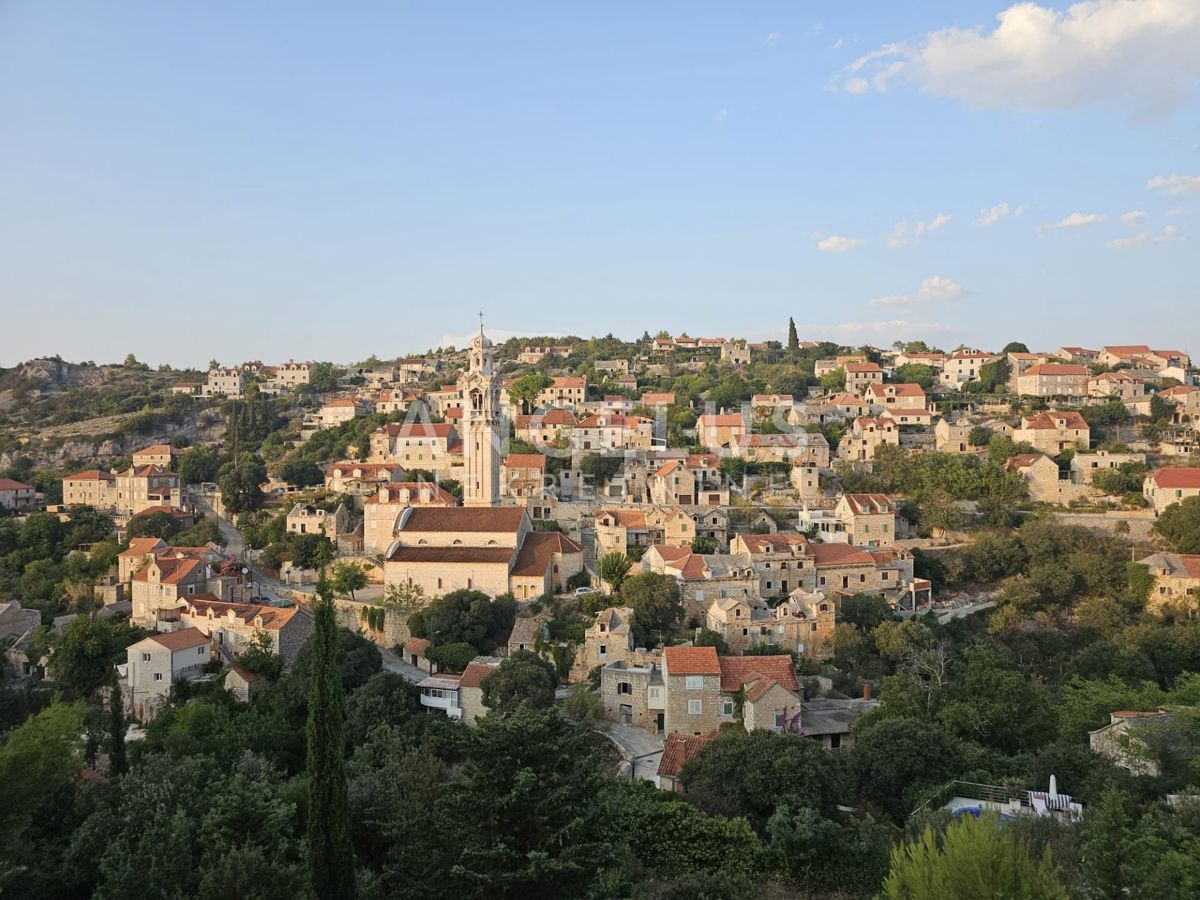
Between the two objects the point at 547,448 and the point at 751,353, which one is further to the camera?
the point at 751,353

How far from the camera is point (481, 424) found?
144ft

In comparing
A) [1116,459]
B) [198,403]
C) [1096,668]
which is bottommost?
[1096,668]

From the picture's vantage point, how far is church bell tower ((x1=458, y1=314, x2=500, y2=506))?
4416 centimetres

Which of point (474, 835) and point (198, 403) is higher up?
point (198, 403)

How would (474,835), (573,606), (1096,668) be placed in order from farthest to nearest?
(573,606), (1096,668), (474,835)

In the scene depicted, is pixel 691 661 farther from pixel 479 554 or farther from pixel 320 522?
pixel 320 522

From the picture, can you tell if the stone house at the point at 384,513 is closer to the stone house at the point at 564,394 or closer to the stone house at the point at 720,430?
the stone house at the point at 720,430

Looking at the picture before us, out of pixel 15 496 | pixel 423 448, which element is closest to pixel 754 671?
pixel 423 448

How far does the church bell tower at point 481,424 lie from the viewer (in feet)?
145

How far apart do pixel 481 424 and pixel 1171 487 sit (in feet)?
107

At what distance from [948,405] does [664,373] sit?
1080 inches

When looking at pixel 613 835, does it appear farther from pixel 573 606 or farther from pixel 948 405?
pixel 948 405

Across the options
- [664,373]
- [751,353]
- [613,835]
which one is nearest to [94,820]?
[613,835]

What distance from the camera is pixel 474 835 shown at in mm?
12539
